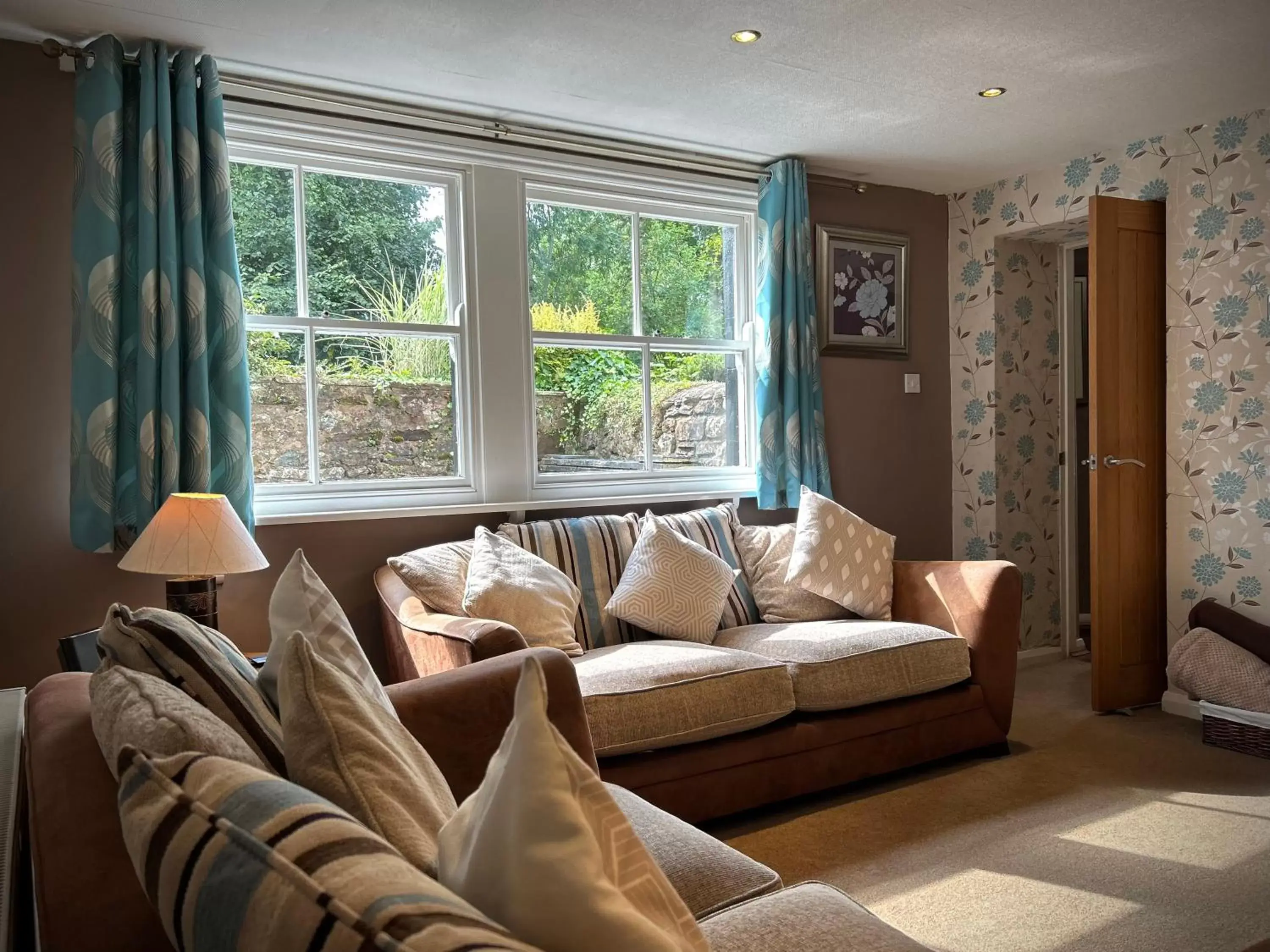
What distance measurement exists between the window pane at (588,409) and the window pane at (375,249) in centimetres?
51

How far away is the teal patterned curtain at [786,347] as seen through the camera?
165 inches

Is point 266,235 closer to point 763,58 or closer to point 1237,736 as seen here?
point 763,58

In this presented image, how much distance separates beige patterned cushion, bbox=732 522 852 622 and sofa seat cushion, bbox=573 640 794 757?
0.67m

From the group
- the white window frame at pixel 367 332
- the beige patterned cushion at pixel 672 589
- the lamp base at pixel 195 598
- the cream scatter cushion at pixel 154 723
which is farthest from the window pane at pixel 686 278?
the cream scatter cushion at pixel 154 723

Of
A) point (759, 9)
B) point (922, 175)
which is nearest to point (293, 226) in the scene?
point (759, 9)

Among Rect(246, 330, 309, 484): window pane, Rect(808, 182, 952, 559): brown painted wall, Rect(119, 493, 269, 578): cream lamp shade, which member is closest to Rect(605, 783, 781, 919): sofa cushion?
Rect(119, 493, 269, 578): cream lamp shade

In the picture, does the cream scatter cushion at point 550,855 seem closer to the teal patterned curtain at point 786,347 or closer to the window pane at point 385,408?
the window pane at point 385,408

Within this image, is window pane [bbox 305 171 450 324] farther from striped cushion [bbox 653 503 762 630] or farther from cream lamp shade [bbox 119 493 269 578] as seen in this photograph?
striped cushion [bbox 653 503 762 630]

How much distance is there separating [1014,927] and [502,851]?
192cm

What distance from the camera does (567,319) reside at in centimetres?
388

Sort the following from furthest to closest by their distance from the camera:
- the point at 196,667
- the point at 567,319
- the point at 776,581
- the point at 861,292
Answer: the point at 861,292 < the point at 567,319 < the point at 776,581 < the point at 196,667

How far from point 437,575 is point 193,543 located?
729 mm

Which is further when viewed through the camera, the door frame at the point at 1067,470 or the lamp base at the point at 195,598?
the door frame at the point at 1067,470

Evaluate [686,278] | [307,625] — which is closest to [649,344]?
[686,278]
